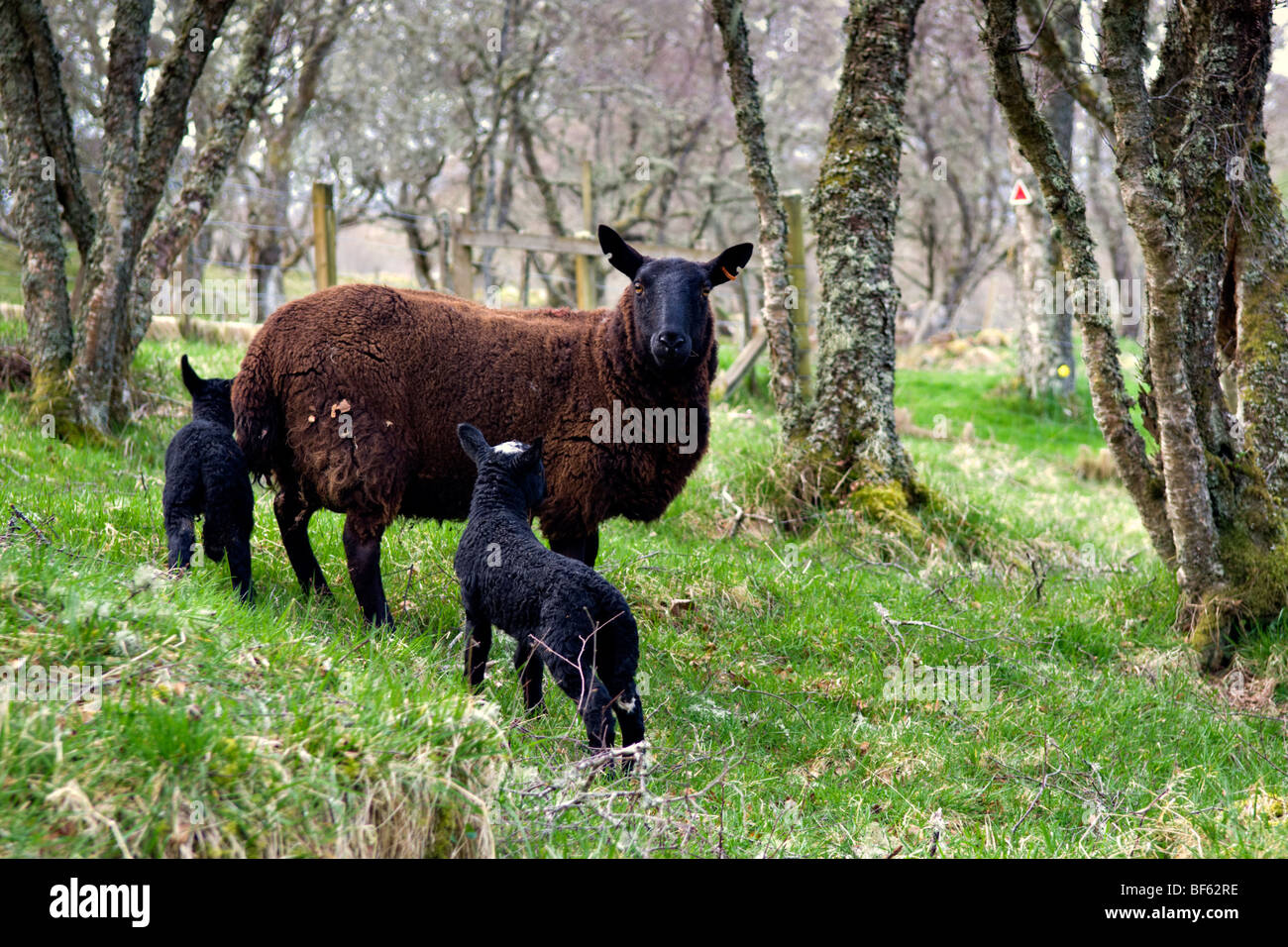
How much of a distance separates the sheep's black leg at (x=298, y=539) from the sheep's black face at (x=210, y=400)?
1.74 feet

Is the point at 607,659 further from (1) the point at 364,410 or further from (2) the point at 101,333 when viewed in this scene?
(2) the point at 101,333

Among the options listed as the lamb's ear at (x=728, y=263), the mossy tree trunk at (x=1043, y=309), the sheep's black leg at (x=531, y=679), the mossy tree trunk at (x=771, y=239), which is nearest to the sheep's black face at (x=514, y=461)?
the sheep's black leg at (x=531, y=679)

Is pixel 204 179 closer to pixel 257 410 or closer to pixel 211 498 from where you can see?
pixel 257 410

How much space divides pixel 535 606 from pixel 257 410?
7.22 feet

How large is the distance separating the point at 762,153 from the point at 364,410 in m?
4.86

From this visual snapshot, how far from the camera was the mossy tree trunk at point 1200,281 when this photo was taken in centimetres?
601

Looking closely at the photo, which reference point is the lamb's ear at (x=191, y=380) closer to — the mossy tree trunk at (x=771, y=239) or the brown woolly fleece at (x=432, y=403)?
the brown woolly fleece at (x=432, y=403)

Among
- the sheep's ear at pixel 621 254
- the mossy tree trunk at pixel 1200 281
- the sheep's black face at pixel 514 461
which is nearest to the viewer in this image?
the sheep's black face at pixel 514 461

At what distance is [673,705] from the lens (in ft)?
17.1

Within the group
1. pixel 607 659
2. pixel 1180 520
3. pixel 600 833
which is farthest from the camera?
pixel 1180 520

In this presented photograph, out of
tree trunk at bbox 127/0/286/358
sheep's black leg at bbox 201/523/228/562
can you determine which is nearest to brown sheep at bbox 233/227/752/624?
sheep's black leg at bbox 201/523/228/562

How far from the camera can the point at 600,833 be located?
3.35 meters

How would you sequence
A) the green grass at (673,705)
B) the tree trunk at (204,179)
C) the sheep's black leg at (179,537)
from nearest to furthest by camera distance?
the green grass at (673,705), the sheep's black leg at (179,537), the tree trunk at (204,179)

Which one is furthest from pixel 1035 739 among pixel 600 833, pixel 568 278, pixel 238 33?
pixel 238 33
